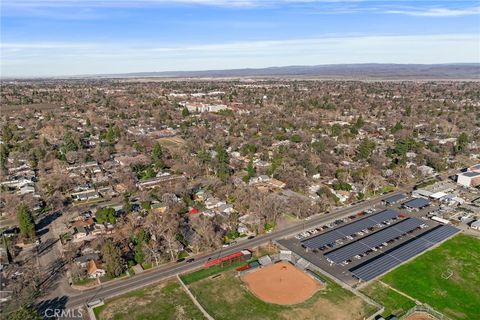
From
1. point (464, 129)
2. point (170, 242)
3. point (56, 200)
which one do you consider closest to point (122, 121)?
point (56, 200)

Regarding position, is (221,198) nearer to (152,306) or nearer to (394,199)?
(152,306)

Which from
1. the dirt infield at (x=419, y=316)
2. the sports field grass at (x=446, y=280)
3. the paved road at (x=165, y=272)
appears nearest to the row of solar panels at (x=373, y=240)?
the sports field grass at (x=446, y=280)

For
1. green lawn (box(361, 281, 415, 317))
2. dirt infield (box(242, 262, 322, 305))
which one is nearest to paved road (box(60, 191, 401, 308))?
dirt infield (box(242, 262, 322, 305))

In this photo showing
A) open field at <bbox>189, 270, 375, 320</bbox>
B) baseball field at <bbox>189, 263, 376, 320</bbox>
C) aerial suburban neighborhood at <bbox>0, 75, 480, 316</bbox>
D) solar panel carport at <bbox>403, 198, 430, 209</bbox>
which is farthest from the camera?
solar panel carport at <bbox>403, 198, 430, 209</bbox>

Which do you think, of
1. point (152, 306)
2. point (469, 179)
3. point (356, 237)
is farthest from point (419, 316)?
point (469, 179)

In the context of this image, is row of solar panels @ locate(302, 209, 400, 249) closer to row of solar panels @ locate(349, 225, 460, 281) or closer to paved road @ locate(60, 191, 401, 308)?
paved road @ locate(60, 191, 401, 308)

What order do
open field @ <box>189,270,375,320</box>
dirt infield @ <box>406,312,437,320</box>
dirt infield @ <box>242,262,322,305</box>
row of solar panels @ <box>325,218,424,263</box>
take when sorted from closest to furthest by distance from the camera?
dirt infield @ <box>406,312,437,320</box> → open field @ <box>189,270,375,320</box> → dirt infield @ <box>242,262,322,305</box> → row of solar panels @ <box>325,218,424,263</box>

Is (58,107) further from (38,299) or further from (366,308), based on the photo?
(366,308)

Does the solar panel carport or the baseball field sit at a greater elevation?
the solar panel carport

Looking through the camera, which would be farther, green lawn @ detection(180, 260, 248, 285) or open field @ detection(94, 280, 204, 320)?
green lawn @ detection(180, 260, 248, 285)
